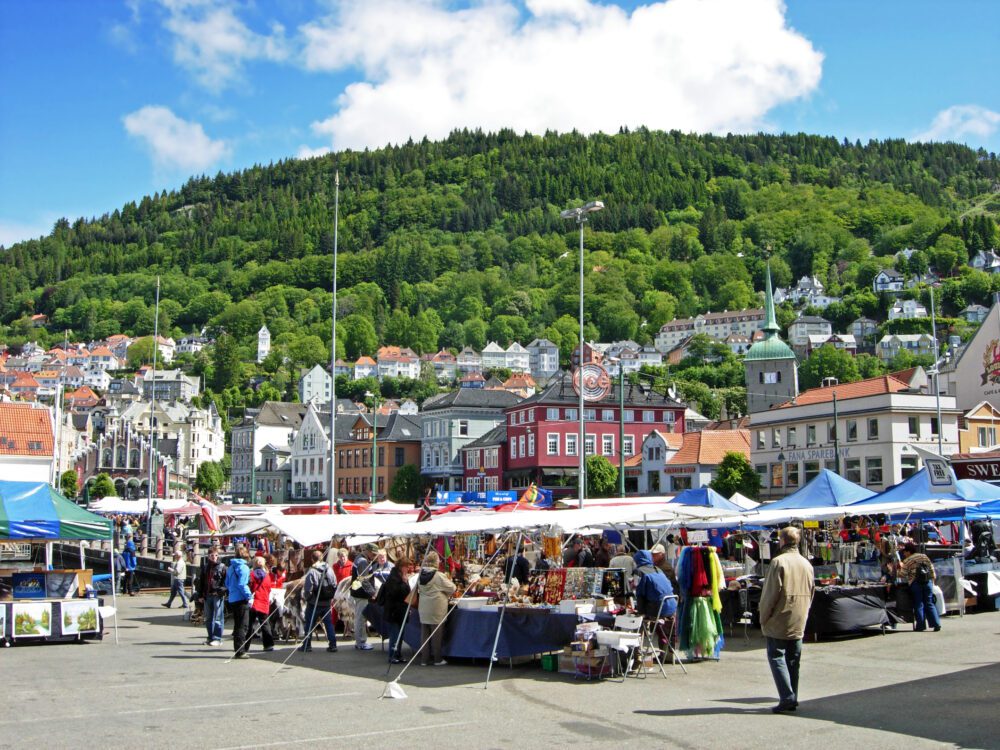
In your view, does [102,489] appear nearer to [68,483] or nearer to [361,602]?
[68,483]

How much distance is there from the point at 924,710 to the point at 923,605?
26.8ft

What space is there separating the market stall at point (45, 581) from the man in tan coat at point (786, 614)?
13.5m

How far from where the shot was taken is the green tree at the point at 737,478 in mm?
61469

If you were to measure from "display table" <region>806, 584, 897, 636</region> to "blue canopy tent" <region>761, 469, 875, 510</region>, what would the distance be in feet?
16.2

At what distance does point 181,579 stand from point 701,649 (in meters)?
16.4

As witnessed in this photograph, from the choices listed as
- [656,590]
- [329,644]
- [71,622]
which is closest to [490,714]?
[656,590]

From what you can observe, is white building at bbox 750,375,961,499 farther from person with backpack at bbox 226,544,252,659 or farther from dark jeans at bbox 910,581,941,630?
person with backpack at bbox 226,544,252,659

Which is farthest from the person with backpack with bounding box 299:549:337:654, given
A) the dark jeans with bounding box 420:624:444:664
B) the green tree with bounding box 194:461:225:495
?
the green tree with bounding box 194:461:225:495

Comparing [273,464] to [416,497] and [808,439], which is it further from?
[808,439]

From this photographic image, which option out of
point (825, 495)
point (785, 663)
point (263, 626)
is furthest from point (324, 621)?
point (825, 495)

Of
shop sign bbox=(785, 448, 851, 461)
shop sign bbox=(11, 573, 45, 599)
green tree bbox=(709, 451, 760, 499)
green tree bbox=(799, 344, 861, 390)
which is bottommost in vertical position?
shop sign bbox=(11, 573, 45, 599)

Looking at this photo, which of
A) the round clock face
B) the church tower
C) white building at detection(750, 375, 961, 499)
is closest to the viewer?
the round clock face

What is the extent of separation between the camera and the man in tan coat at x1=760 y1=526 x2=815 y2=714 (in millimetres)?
10969

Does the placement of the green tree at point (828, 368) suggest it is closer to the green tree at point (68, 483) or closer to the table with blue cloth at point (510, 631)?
the green tree at point (68, 483)
